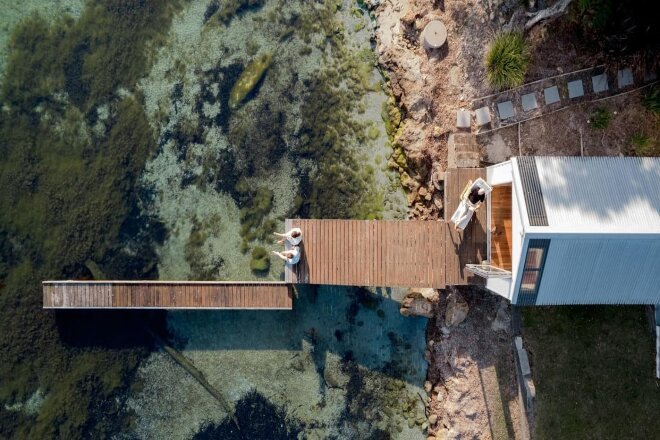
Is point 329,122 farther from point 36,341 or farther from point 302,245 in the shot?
point 36,341

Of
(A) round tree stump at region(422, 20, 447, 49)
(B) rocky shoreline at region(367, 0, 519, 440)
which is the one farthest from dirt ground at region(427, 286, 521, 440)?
(A) round tree stump at region(422, 20, 447, 49)

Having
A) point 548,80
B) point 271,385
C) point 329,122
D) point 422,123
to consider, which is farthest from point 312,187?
point 548,80

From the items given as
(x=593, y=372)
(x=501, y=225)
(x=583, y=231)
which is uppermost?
(x=583, y=231)

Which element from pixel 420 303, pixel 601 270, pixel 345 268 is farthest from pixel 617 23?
pixel 345 268

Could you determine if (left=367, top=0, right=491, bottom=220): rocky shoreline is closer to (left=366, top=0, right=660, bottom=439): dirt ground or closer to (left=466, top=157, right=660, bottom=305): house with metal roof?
(left=366, top=0, right=660, bottom=439): dirt ground

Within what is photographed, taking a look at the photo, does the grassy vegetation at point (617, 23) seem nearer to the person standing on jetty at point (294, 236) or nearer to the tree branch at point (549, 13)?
the tree branch at point (549, 13)

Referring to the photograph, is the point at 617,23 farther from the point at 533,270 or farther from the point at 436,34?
the point at 533,270
